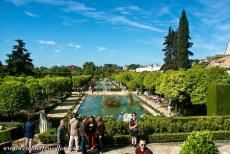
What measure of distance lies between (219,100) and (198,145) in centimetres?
1434

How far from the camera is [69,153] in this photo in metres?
14.2

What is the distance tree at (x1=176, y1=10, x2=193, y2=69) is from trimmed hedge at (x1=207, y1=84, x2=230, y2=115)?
110ft

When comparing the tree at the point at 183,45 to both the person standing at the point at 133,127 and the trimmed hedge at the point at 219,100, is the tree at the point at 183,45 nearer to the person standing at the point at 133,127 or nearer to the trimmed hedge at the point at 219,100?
the trimmed hedge at the point at 219,100

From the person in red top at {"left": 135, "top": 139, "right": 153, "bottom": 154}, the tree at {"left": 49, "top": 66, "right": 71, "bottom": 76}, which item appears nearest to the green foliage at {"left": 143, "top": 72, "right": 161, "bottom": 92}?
the person in red top at {"left": 135, "top": 139, "right": 153, "bottom": 154}

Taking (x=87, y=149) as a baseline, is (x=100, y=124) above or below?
above

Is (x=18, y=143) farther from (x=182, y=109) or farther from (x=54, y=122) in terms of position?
(x=182, y=109)

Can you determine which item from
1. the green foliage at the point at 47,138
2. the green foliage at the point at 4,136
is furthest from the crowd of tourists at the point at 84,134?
the green foliage at the point at 4,136

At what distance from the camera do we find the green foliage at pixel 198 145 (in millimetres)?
9922

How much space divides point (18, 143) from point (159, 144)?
6421 millimetres

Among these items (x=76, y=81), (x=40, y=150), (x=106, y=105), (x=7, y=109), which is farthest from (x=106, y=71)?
(x=40, y=150)

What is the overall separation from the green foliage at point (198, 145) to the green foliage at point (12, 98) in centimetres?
1764

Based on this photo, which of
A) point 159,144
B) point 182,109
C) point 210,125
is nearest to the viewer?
point 159,144

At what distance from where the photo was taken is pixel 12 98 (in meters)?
25.4

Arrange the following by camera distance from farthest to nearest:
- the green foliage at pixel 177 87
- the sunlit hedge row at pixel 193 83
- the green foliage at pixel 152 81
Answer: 1. the green foliage at pixel 152 81
2. the green foliage at pixel 177 87
3. the sunlit hedge row at pixel 193 83
